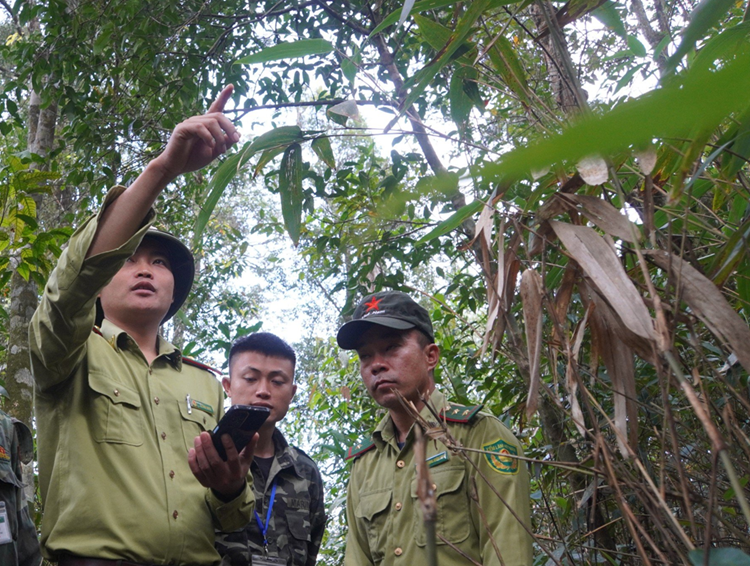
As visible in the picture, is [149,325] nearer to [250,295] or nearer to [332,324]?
[332,324]

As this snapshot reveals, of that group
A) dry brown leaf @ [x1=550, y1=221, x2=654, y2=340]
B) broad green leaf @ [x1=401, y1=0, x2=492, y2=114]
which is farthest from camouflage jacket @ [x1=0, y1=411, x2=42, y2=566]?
dry brown leaf @ [x1=550, y1=221, x2=654, y2=340]

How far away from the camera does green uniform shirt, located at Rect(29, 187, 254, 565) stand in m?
1.41

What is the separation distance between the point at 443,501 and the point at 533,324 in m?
1.12

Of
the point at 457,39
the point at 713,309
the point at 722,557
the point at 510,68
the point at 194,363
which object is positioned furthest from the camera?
the point at 194,363

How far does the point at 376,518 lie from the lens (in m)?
2.02

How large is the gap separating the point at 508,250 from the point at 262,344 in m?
1.84

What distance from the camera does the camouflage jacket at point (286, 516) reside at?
222 cm

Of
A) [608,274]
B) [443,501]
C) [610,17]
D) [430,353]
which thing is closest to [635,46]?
[610,17]

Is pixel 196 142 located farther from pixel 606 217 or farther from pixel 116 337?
pixel 606 217

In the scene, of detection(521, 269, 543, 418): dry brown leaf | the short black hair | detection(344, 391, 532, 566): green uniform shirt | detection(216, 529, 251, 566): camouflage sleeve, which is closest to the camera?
detection(521, 269, 543, 418): dry brown leaf

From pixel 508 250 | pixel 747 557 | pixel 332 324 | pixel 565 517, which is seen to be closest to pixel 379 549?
pixel 565 517

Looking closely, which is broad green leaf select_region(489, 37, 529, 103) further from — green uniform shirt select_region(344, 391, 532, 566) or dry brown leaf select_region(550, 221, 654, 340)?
green uniform shirt select_region(344, 391, 532, 566)

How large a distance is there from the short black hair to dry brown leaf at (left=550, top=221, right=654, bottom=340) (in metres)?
1.90

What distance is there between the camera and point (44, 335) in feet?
4.71
